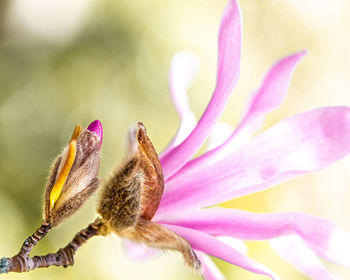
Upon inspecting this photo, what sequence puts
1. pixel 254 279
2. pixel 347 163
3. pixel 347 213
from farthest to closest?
pixel 347 163 < pixel 347 213 < pixel 254 279

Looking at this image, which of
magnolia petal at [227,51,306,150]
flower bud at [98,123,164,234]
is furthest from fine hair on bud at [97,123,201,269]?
magnolia petal at [227,51,306,150]

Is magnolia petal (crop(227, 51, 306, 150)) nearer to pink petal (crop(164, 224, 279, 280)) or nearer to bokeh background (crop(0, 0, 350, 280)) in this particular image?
pink petal (crop(164, 224, 279, 280))

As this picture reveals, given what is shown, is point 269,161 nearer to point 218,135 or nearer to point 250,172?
point 250,172

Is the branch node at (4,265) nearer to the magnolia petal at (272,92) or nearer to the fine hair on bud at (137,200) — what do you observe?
the fine hair on bud at (137,200)

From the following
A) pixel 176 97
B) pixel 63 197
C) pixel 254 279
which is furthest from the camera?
pixel 254 279

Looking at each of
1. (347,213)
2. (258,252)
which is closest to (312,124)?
(258,252)

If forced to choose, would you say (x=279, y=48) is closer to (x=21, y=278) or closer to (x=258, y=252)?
(x=258, y=252)
